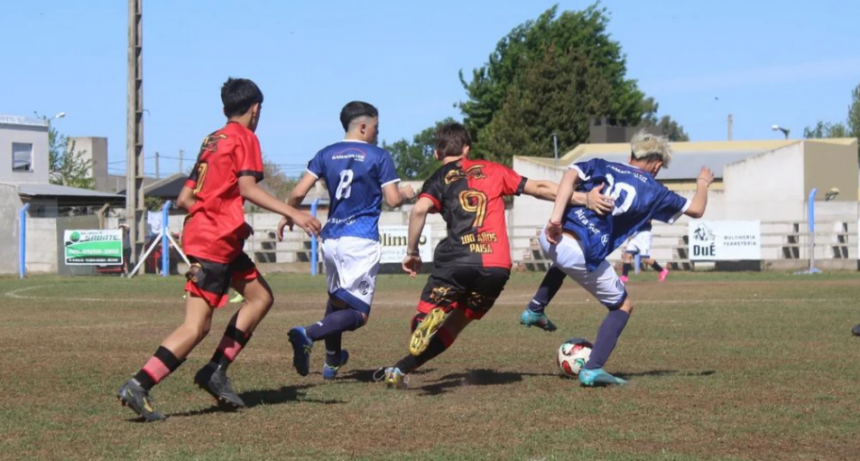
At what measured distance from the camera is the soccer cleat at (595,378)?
7.97 meters

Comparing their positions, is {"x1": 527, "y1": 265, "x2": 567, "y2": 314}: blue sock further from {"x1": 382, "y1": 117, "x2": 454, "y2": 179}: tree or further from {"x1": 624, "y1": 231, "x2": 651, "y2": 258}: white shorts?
{"x1": 382, "y1": 117, "x2": 454, "y2": 179}: tree

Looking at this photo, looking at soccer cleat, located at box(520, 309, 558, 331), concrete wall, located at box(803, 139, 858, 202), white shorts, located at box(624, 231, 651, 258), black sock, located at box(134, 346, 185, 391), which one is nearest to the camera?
black sock, located at box(134, 346, 185, 391)

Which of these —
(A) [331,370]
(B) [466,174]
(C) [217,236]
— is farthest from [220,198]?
(A) [331,370]

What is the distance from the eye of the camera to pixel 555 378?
8.58 meters

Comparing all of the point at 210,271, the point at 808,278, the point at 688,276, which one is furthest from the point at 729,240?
the point at 210,271

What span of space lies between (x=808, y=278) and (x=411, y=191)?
18882 mm

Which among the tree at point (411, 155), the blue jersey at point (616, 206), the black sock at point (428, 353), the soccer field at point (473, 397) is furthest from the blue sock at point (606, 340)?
the tree at point (411, 155)

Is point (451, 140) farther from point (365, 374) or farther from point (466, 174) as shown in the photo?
point (365, 374)

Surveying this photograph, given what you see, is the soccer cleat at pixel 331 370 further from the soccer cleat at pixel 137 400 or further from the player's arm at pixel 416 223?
the soccer cleat at pixel 137 400

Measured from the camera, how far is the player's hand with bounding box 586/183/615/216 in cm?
780

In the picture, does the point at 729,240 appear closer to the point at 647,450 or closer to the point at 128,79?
the point at 128,79

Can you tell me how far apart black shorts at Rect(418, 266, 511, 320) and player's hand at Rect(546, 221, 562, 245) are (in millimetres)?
376

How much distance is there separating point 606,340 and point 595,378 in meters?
0.29

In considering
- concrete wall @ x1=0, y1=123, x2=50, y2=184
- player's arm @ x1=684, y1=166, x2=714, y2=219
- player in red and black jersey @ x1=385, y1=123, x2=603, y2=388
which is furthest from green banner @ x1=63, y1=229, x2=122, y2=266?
player's arm @ x1=684, y1=166, x2=714, y2=219
